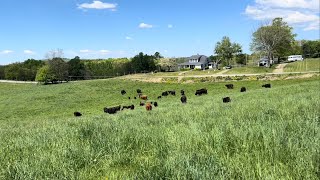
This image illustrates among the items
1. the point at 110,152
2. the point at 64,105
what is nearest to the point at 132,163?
the point at 110,152

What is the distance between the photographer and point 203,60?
167 m

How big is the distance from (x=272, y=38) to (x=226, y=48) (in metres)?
30.5

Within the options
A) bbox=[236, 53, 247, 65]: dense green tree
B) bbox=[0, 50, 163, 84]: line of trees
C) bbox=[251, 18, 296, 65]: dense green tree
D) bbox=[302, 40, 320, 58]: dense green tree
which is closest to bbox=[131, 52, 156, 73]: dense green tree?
bbox=[0, 50, 163, 84]: line of trees

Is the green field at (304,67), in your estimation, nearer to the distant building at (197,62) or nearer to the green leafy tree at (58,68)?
the green leafy tree at (58,68)

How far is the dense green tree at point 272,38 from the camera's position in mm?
89875

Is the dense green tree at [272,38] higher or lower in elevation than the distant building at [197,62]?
higher

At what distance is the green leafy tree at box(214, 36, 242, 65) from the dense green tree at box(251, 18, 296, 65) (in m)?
24.1

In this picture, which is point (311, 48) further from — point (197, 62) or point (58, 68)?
point (58, 68)

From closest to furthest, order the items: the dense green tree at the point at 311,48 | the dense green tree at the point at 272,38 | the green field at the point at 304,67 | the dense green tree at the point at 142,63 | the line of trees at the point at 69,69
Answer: the green field at the point at 304,67 → the dense green tree at the point at 272,38 → the line of trees at the point at 69,69 → the dense green tree at the point at 142,63 → the dense green tree at the point at 311,48

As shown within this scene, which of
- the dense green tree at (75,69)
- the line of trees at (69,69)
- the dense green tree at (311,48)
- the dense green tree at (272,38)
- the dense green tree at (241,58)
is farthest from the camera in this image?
the dense green tree at (311,48)

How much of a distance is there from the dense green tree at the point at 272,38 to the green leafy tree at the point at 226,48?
79.2 ft

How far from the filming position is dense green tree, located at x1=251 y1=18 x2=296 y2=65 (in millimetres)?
89875

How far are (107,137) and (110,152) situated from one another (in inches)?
42.6

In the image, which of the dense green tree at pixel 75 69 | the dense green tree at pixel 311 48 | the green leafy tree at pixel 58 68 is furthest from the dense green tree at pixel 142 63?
the dense green tree at pixel 311 48
